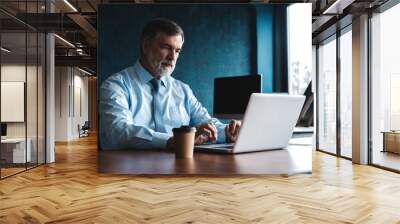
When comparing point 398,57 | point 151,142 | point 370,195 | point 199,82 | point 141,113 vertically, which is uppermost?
point 398,57

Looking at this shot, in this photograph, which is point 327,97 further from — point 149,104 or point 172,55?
point 149,104

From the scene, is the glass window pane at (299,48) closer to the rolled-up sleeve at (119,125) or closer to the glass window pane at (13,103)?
the rolled-up sleeve at (119,125)

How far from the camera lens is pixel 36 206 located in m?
4.15

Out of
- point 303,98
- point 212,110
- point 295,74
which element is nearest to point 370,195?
point 303,98

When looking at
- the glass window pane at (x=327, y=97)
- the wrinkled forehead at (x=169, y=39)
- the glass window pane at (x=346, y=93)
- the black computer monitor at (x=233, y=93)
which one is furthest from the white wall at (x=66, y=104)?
the black computer monitor at (x=233, y=93)

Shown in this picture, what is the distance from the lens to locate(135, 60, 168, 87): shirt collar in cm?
436

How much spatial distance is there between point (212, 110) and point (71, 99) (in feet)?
45.1

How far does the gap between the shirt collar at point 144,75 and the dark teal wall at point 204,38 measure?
20 cm

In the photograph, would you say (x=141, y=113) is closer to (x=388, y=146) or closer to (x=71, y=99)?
(x=388, y=146)

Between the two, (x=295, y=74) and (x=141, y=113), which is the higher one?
(x=295, y=74)

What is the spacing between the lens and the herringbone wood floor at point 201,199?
363 cm

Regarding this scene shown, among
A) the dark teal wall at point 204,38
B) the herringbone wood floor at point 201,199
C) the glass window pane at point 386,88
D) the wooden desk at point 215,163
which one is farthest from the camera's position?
the glass window pane at point 386,88

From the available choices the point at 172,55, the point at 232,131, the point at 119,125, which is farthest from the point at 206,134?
the point at 172,55

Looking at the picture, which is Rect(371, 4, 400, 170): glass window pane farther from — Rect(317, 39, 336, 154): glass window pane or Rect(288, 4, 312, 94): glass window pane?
Rect(288, 4, 312, 94): glass window pane
